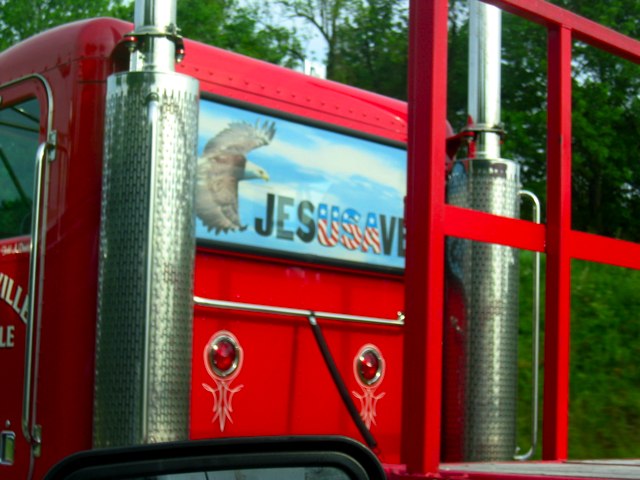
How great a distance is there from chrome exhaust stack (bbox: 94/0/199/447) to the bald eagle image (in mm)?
561

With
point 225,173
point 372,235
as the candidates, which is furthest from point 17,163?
point 372,235

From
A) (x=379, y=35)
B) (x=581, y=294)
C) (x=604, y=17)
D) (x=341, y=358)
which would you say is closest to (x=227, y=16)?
(x=379, y=35)

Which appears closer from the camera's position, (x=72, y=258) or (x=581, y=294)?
(x=72, y=258)

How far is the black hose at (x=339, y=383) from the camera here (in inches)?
172

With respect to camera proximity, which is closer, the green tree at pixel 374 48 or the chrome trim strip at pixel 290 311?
the chrome trim strip at pixel 290 311

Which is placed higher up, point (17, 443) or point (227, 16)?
point (227, 16)

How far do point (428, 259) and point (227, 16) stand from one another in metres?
31.5

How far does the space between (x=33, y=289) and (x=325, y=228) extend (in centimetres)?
120

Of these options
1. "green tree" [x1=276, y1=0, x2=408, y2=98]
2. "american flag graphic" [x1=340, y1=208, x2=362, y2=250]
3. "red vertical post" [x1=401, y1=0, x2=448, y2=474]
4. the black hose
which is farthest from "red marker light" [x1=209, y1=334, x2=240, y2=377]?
"green tree" [x1=276, y1=0, x2=408, y2=98]

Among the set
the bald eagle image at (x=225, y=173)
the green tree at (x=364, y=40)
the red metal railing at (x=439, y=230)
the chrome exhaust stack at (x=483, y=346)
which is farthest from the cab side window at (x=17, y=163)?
the green tree at (x=364, y=40)

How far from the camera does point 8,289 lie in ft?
14.0

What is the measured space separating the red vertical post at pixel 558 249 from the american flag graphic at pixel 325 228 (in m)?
1.61

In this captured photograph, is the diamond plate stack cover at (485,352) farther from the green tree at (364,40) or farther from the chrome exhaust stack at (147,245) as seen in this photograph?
the green tree at (364,40)

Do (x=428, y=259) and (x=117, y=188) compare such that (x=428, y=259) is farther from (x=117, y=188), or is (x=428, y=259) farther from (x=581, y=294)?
(x=581, y=294)
